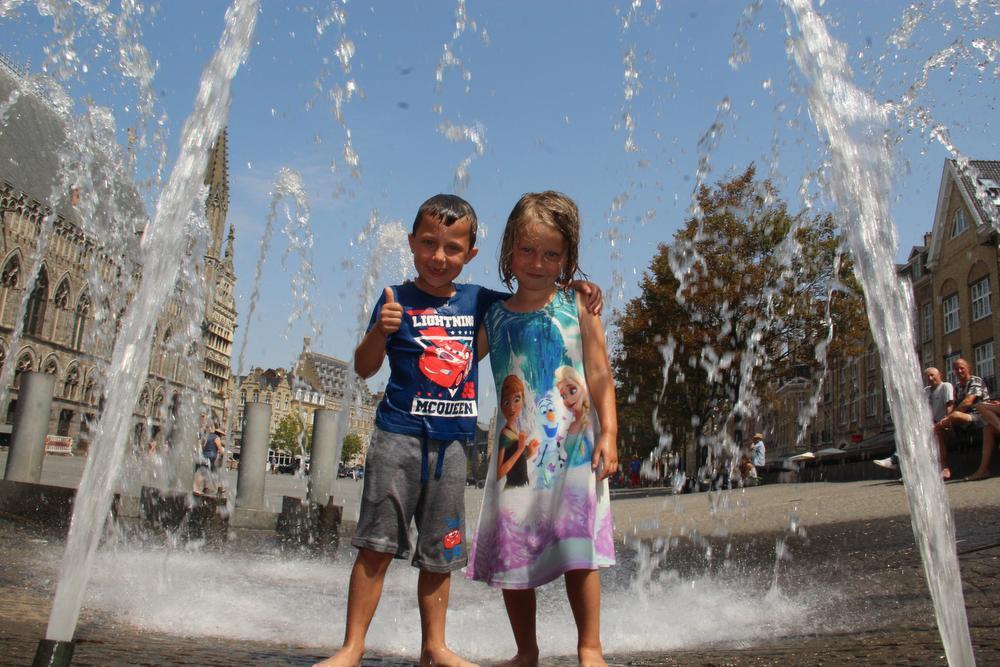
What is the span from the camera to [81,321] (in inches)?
2159

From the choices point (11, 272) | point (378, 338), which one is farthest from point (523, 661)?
point (11, 272)

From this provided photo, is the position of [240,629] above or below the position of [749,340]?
below

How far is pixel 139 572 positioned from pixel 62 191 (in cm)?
5993

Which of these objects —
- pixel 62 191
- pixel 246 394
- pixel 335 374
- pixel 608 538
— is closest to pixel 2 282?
pixel 62 191

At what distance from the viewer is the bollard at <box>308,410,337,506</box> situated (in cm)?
920

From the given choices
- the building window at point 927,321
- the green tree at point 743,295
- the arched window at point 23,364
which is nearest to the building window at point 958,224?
the building window at point 927,321

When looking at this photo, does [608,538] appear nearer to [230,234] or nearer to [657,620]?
[657,620]

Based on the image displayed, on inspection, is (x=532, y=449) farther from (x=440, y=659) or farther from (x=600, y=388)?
(x=440, y=659)

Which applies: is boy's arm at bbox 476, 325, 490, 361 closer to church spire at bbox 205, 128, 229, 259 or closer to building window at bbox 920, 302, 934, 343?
building window at bbox 920, 302, 934, 343

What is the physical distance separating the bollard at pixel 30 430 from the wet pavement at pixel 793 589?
2791 mm

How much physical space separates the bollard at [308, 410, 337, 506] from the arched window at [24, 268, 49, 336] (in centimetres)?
4695

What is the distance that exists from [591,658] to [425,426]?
2.64 feet

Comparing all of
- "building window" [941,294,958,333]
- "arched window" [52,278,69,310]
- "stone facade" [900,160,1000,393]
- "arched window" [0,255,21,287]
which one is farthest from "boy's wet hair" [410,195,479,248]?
"arched window" [52,278,69,310]

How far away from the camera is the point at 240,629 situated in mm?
3062
